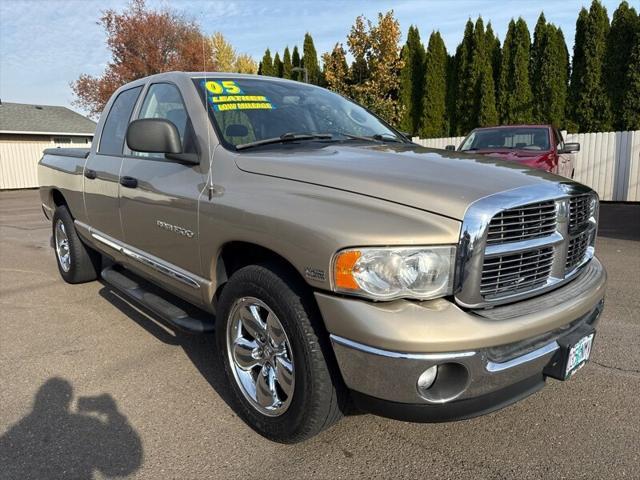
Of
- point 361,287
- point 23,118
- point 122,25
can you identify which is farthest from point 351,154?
point 23,118

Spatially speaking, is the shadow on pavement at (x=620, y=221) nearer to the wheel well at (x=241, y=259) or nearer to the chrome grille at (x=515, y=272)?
the chrome grille at (x=515, y=272)

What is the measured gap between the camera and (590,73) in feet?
→ 53.0

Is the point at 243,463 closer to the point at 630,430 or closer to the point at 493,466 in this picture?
the point at 493,466

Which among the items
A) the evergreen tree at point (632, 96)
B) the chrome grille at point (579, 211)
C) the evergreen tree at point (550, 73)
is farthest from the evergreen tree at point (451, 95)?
the chrome grille at point (579, 211)

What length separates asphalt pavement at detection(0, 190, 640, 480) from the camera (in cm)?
231

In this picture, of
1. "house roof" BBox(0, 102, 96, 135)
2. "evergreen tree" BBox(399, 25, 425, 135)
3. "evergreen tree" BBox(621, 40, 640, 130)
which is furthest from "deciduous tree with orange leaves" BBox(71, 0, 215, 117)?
"evergreen tree" BBox(621, 40, 640, 130)

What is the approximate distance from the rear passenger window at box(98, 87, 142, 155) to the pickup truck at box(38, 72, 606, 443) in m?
0.86

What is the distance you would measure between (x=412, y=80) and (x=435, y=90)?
48.7 inches

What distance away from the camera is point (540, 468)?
7.47 ft

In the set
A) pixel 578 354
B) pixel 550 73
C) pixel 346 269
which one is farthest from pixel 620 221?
pixel 346 269

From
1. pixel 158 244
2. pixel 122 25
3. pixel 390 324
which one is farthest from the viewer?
pixel 122 25

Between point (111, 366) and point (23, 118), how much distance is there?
98.9 feet

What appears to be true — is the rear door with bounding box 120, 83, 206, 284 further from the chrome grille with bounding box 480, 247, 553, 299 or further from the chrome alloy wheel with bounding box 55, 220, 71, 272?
the chrome alloy wheel with bounding box 55, 220, 71, 272

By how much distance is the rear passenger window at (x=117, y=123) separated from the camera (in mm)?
4027
